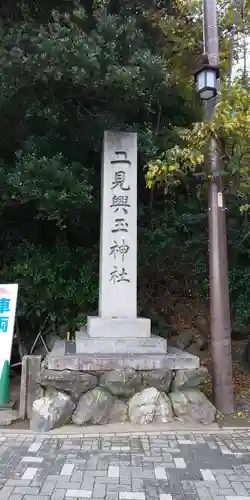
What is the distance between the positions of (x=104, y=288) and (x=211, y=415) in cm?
219

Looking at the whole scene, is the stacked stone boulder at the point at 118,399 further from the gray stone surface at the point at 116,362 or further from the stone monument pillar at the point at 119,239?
the stone monument pillar at the point at 119,239

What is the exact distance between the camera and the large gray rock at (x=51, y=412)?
15.6 feet

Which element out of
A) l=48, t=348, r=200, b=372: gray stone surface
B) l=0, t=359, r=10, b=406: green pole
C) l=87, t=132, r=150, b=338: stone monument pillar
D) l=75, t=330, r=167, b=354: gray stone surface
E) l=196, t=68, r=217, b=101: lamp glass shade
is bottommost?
l=0, t=359, r=10, b=406: green pole

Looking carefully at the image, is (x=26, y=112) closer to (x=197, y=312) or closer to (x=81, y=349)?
(x=81, y=349)

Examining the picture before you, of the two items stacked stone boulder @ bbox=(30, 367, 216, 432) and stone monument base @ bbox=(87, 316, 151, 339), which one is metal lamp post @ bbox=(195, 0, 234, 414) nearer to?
stacked stone boulder @ bbox=(30, 367, 216, 432)

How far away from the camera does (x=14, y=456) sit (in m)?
4.07

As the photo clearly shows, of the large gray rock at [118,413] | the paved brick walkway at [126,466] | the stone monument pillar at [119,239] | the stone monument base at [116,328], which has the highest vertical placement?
the stone monument pillar at [119,239]

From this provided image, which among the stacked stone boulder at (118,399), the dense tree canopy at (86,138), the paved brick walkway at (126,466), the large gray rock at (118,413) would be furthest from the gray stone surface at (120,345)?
the dense tree canopy at (86,138)

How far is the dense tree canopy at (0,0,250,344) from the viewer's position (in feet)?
17.7

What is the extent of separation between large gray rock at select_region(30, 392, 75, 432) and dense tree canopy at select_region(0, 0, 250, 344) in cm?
265

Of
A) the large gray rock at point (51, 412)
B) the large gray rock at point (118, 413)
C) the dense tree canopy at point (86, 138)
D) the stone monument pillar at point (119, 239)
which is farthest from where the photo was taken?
the stone monument pillar at point (119, 239)

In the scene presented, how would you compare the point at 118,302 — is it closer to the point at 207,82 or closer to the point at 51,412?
the point at 51,412

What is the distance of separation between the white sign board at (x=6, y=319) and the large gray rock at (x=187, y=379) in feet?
7.35

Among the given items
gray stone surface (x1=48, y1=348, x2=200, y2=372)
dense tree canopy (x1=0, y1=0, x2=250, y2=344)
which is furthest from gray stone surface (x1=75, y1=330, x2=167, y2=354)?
dense tree canopy (x1=0, y1=0, x2=250, y2=344)
